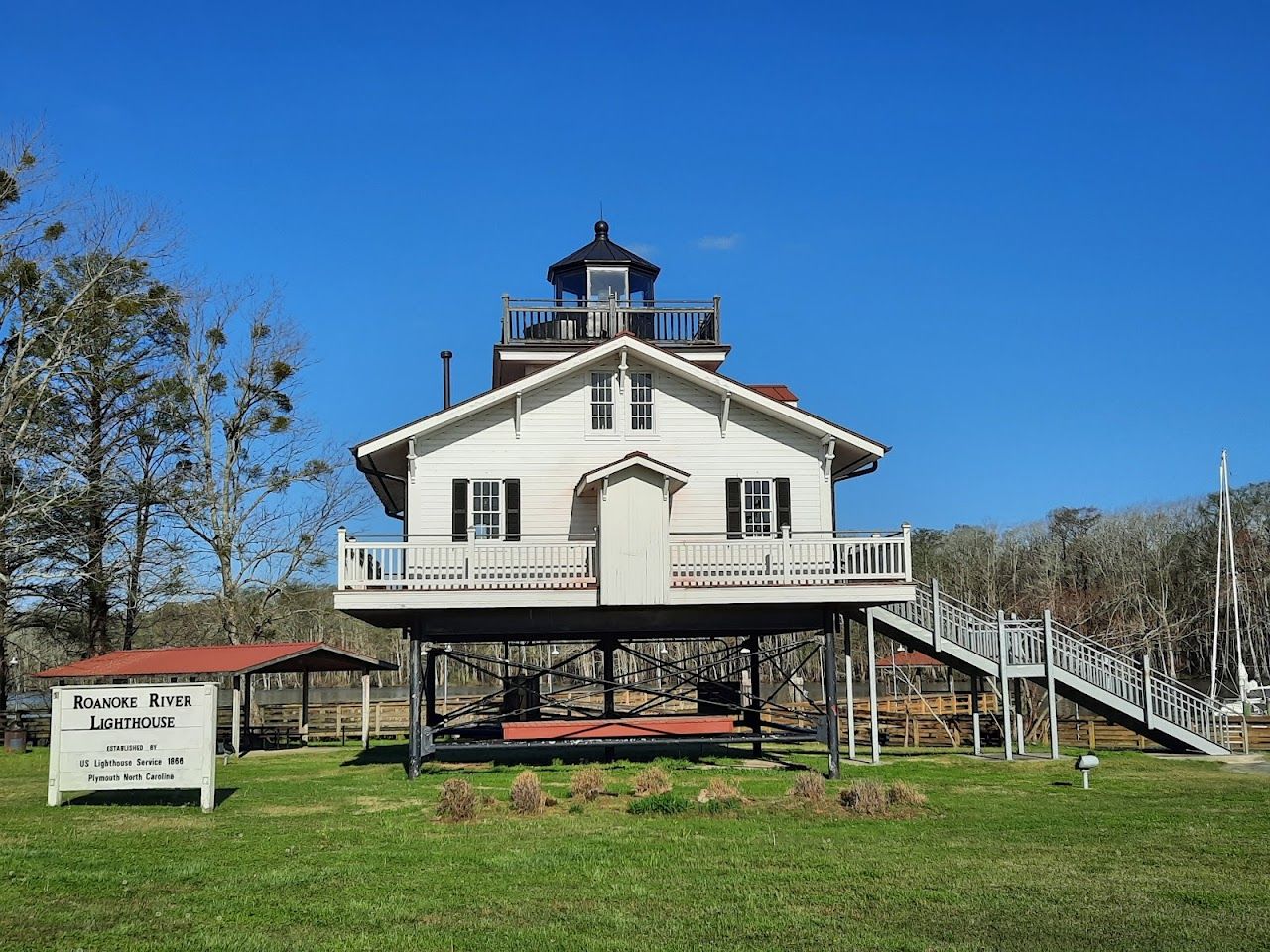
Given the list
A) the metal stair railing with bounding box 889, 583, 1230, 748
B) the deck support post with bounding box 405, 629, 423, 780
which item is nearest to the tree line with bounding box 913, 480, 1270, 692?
the metal stair railing with bounding box 889, 583, 1230, 748

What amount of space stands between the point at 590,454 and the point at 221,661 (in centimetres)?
1088

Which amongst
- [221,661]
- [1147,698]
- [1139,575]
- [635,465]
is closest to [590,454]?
[635,465]

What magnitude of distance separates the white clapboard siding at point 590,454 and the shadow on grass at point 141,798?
7.44m

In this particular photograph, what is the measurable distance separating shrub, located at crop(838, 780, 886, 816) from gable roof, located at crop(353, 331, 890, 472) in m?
10.7

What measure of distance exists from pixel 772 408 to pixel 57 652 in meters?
50.9

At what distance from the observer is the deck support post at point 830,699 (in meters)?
22.9

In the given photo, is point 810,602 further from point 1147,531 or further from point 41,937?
point 1147,531

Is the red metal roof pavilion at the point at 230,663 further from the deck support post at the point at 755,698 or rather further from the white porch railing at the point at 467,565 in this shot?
the deck support post at the point at 755,698

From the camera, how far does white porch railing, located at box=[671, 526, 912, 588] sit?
23.5m

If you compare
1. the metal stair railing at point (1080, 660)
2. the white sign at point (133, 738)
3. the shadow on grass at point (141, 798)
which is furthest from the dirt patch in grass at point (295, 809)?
the metal stair railing at point (1080, 660)

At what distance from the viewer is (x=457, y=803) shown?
16.6 m

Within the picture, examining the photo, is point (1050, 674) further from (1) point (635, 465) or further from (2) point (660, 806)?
(2) point (660, 806)

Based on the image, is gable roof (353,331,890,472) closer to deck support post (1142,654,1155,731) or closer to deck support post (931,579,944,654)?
deck support post (931,579,944,654)

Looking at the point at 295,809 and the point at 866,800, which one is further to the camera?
the point at 295,809
